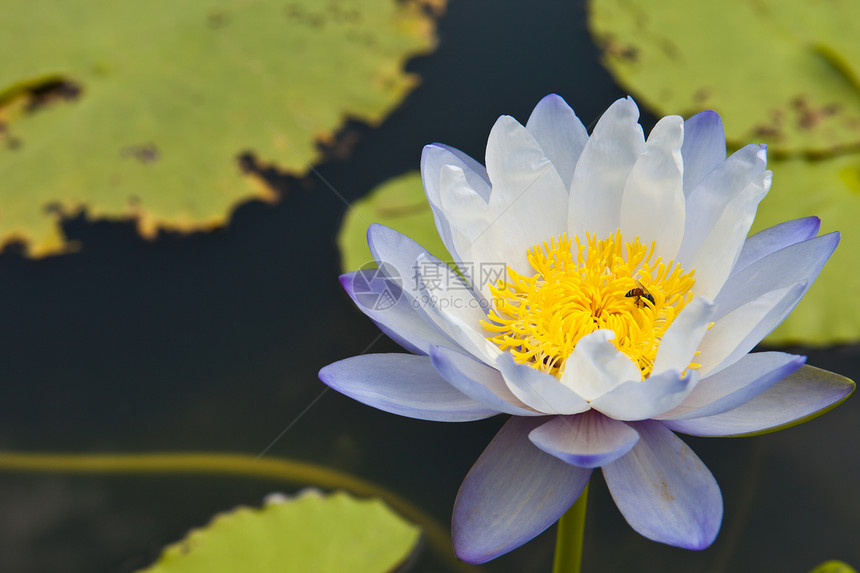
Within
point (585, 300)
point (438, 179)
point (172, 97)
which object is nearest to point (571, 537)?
point (585, 300)

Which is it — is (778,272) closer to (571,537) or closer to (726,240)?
(726,240)

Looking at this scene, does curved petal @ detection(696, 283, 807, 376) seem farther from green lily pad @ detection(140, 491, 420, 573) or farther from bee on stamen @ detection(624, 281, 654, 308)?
green lily pad @ detection(140, 491, 420, 573)

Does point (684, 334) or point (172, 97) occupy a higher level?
point (172, 97)

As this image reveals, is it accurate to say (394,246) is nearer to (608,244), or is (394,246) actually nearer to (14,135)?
(608,244)

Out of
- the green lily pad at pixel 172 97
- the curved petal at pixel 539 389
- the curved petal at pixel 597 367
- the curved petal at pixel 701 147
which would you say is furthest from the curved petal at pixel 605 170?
the green lily pad at pixel 172 97

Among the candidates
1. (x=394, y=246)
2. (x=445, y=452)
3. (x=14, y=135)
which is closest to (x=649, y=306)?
(x=394, y=246)

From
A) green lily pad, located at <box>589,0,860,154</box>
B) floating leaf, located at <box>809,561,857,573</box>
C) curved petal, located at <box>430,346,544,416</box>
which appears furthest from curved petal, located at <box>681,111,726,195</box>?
Result: green lily pad, located at <box>589,0,860,154</box>

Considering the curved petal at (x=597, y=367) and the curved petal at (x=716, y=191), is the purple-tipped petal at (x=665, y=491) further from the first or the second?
the curved petal at (x=716, y=191)
